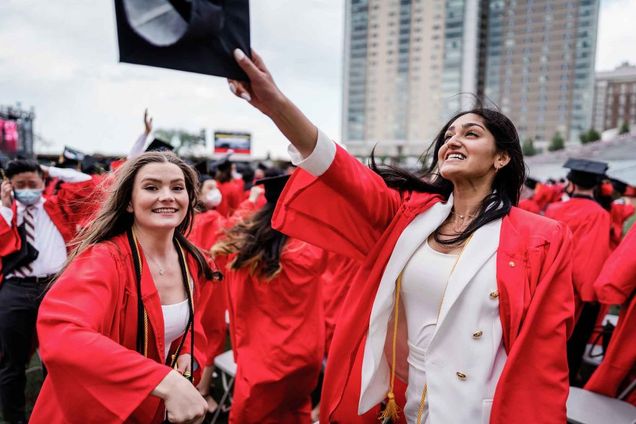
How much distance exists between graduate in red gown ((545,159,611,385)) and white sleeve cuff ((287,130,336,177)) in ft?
11.8

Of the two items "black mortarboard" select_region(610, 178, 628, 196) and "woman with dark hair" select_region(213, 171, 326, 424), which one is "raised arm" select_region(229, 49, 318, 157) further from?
"black mortarboard" select_region(610, 178, 628, 196)

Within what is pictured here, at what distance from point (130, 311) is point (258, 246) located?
152 centimetres

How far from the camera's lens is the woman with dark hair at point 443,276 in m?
1.50

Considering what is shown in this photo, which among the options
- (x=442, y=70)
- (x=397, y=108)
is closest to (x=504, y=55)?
(x=442, y=70)

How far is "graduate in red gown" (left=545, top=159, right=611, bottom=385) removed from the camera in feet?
13.9

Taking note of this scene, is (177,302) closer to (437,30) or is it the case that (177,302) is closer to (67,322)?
(67,322)

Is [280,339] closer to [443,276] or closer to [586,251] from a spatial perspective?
[443,276]

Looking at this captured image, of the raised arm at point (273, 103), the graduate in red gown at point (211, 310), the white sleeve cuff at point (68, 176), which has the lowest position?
the graduate in red gown at point (211, 310)

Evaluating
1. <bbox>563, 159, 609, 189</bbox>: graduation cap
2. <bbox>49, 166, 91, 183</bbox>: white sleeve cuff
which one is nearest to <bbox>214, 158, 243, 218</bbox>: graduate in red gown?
<bbox>49, 166, 91, 183</bbox>: white sleeve cuff

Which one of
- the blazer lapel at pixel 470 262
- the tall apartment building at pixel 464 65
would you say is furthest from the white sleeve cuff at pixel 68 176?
the tall apartment building at pixel 464 65

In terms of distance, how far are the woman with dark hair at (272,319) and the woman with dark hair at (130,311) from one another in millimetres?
795

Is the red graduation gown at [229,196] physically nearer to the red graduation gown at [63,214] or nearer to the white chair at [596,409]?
the red graduation gown at [63,214]

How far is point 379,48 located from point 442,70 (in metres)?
14.2

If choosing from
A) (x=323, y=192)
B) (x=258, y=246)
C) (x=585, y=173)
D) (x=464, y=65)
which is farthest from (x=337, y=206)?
(x=464, y=65)
